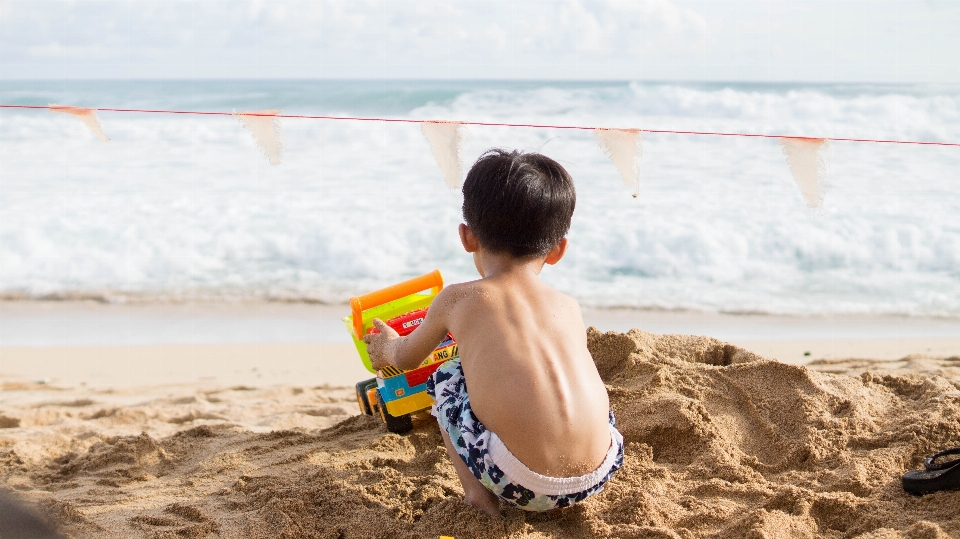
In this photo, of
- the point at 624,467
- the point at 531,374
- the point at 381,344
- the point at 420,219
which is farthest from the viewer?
the point at 420,219

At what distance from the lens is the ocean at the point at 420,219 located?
623cm

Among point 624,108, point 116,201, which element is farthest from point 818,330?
A: point 624,108

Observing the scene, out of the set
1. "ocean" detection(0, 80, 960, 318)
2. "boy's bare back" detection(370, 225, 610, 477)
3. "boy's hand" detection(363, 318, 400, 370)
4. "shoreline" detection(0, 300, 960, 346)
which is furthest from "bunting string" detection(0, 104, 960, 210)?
"shoreline" detection(0, 300, 960, 346)

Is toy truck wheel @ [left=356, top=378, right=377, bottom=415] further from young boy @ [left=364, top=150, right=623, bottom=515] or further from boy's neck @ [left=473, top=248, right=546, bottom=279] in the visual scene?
boy's neck @ [left=473, top=248, right=546, bottom=279]

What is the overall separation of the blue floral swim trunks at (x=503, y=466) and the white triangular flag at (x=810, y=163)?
1620 millimetres

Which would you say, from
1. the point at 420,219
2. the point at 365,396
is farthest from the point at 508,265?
the point at 420,219

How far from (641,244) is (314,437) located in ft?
14.3

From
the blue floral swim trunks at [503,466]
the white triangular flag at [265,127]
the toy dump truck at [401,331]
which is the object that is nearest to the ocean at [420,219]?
the toy dump truck at [401,331]

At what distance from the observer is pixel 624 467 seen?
2670mm

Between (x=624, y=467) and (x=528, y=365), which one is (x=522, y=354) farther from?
(x=624, y=467)

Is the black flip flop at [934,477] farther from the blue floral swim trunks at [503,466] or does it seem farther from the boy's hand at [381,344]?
the boy's hand at [381,344]

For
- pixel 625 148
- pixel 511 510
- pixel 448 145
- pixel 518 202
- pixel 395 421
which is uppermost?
pixel 448 145

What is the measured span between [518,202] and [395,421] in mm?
1252

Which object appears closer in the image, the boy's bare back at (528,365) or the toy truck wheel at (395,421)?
the boy's bare back at (528,365)
